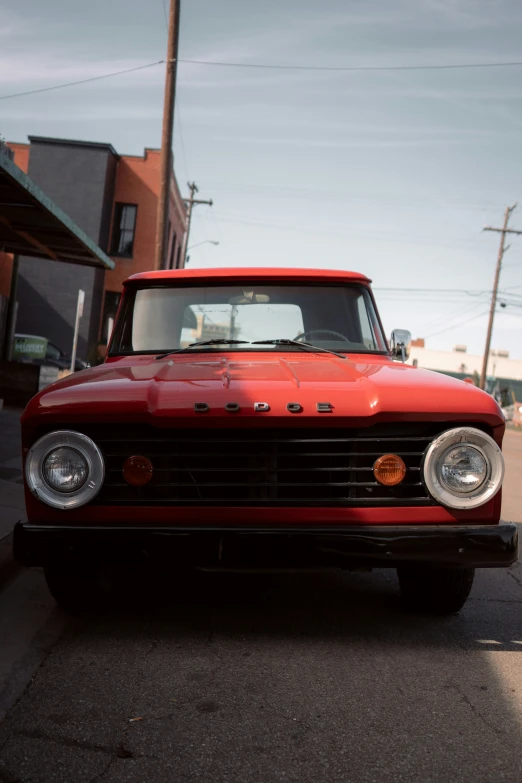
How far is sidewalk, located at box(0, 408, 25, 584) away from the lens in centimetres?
490

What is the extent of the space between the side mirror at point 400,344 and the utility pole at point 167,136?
930 centimetres

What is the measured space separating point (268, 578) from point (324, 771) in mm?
2358

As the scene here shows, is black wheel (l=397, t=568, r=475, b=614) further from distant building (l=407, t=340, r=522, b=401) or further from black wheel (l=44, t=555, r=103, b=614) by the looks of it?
distant building (l=407, t=340, r=522, b=401)

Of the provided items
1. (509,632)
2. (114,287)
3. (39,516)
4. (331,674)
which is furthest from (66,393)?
(114,287)

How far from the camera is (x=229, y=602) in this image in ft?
14.0

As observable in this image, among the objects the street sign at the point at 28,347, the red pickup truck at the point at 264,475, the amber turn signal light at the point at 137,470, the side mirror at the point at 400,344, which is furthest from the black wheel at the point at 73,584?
the street sign at the point at 28,347

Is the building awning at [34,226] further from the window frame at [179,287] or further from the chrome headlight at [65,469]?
the chrome headlight at [65,469]

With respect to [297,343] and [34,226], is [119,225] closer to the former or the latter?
[34,226]

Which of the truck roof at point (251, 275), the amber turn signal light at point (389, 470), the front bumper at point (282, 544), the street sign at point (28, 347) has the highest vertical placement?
the truck roof at point (251, 275)

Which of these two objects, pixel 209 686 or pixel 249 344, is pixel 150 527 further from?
pixel 249 344

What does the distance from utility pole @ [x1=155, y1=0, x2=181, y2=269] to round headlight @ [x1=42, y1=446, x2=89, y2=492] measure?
11.0 m

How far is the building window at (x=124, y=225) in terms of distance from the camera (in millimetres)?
28203

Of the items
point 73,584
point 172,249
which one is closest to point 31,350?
point 172,249

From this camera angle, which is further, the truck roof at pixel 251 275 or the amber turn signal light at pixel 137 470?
the truck roof at pixel 251 275
